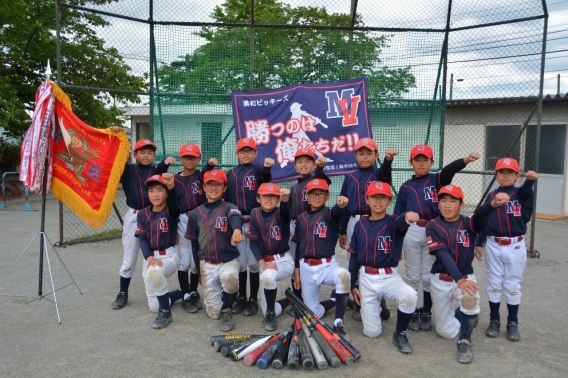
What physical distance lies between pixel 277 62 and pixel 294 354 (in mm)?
5377

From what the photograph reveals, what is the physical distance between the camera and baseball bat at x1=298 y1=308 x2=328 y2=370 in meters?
3.61

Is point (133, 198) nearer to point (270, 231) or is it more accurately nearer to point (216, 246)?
point (216, 246)

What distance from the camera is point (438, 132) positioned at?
794cm

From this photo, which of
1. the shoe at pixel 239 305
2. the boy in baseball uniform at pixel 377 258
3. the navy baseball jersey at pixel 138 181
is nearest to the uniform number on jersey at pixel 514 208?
the boy in baseball uniform at pixel 377 258

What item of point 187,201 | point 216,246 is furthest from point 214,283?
point 187,201

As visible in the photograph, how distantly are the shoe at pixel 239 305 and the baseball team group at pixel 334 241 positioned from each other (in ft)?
0.07

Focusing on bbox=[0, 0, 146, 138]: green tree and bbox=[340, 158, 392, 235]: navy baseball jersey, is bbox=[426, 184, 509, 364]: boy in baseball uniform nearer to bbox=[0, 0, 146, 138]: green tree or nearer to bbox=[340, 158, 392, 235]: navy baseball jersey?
bbox=[340, 158, 392, 235]: navy baseball jersey

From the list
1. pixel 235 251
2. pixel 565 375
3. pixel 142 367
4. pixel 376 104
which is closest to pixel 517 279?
pixel 565 375

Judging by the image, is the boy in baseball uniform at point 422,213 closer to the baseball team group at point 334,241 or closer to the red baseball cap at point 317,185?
the baseball team group at point 334,241

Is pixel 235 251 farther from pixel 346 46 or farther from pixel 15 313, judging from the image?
pixel 346 46

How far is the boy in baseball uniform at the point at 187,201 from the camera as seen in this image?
524 cm

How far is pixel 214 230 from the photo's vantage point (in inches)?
190

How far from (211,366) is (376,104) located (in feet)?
18.0

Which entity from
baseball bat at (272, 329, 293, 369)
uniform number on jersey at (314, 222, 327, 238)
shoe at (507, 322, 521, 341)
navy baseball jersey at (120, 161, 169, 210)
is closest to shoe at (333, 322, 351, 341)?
baseball bat at (272, 329, 293, 369)
